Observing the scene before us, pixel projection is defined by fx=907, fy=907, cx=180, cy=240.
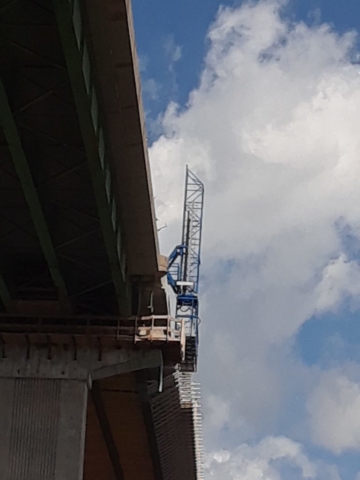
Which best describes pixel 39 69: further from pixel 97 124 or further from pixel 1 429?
pixel 1 429

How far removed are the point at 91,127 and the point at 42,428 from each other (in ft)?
33.9

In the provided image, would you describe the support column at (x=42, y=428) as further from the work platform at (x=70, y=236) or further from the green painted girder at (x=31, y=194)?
the green painted girder at (x=31, y=194)

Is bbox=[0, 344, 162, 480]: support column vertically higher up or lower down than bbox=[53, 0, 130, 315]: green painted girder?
lower down

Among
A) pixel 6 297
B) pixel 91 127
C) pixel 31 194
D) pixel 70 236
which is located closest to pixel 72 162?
pixel 31 194

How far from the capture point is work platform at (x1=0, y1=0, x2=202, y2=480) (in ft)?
62.8

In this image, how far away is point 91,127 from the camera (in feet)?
66.3

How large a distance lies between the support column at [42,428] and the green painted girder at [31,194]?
101 inches

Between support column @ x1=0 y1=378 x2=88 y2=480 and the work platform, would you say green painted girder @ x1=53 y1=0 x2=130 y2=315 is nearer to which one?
the work platform

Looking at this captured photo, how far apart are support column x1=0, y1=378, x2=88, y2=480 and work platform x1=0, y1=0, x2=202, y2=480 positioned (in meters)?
0.03

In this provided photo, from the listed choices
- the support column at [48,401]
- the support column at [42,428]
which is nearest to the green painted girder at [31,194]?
the support column at [48,401]

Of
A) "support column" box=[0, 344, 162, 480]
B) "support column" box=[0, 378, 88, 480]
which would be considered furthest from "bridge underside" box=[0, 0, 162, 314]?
"support column" box=[0, 378, 88, 480]

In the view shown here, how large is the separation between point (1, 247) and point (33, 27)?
9.60 m

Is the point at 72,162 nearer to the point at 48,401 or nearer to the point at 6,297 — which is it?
the point at 6,297

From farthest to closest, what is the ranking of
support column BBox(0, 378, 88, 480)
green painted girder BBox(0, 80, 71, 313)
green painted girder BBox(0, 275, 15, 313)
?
1. green painted girder BBox(0, 275, 15, 313)
2. support column BBox(0, 378, 88, 480)
3. green painted girder BBox(0, 80, 71, 313)
